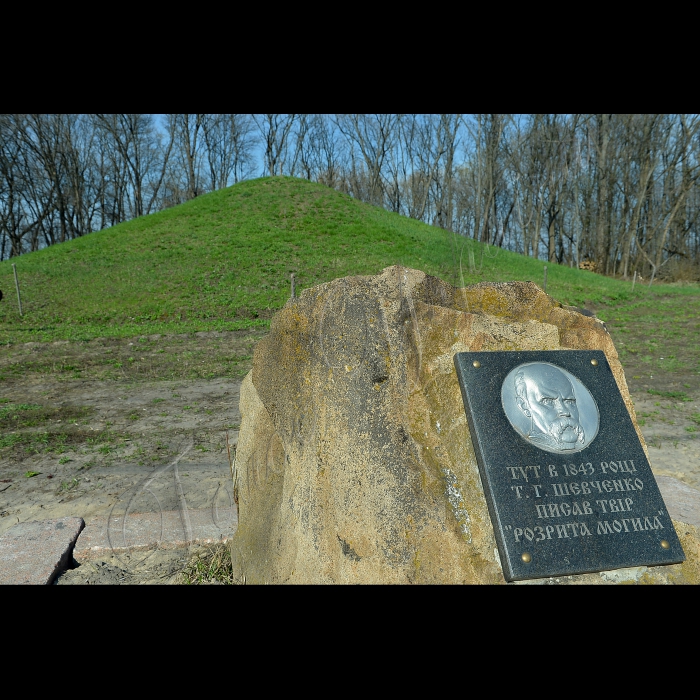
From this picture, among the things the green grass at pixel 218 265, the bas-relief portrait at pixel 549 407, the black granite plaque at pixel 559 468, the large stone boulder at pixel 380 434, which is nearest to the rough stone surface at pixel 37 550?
the large stone boulder at pixel 380 434

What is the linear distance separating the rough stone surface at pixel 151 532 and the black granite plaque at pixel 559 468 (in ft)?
5.56

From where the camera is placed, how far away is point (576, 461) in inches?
81.9

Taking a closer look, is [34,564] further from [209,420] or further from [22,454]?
[209,420]

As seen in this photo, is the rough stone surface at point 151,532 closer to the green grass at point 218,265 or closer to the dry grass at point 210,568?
the dry grass at point 210,568

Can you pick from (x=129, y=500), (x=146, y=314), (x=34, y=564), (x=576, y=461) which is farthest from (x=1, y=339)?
(x=576, y=461)

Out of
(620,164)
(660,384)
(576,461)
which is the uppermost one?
(620,164)

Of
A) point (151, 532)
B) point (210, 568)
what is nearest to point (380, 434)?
point (210, 568)

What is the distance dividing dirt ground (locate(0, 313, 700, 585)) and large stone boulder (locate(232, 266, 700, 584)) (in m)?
Result: 0.89

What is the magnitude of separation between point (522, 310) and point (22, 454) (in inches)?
164

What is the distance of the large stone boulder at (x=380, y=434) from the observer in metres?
2.00

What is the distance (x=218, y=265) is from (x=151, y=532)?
45.3ft

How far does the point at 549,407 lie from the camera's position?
2.15m

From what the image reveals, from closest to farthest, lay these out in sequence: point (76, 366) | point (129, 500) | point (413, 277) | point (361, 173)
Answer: point (413, 277) → point (129, 500) → point (76, 366) → point (361, 173)

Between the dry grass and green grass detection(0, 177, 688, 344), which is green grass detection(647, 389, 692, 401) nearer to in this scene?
green grass detection(0, 177, 688, 344)
